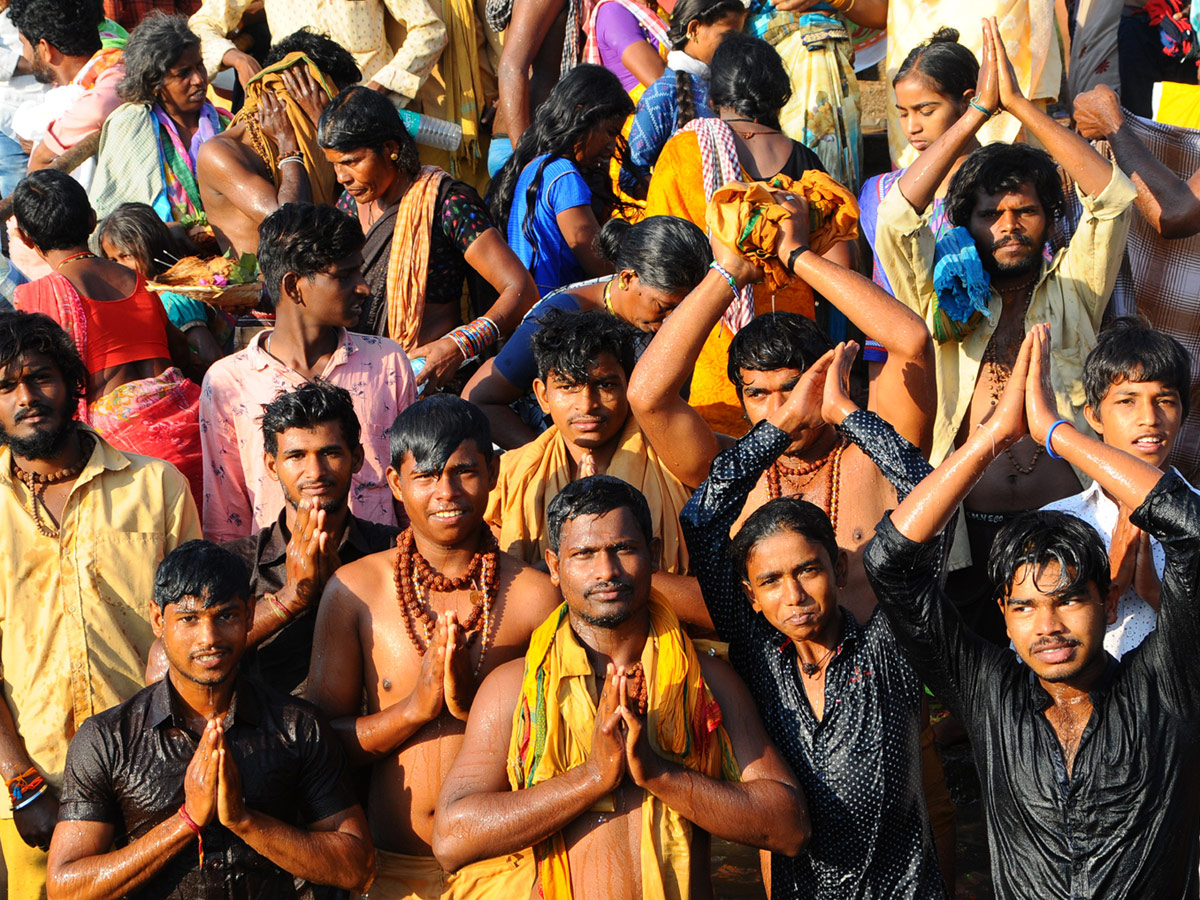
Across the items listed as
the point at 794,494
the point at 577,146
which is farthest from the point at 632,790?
the point at 577,146

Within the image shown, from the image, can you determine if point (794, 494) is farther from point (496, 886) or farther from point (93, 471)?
point (93, 471)

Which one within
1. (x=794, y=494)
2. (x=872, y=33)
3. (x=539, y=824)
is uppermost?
(x=872, y=33)

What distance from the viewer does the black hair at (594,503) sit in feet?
11.7

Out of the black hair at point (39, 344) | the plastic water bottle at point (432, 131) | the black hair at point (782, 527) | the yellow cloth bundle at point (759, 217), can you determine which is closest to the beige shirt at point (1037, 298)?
the yellow cloth bundle at point (759, 217)

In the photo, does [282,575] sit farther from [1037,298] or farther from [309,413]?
[1037,298]

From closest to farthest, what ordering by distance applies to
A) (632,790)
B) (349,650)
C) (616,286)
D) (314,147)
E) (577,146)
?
(632,790) < (349,650) < (616,286) < (577,146) < (314,147)

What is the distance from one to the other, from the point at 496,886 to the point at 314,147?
3.90 m

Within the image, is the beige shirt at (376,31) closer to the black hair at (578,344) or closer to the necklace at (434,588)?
the black hair at (578,344)

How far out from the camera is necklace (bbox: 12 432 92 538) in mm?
4113

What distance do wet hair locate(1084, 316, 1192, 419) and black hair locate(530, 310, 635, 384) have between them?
1.38m

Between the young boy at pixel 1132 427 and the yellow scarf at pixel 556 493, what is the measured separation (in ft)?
3.74

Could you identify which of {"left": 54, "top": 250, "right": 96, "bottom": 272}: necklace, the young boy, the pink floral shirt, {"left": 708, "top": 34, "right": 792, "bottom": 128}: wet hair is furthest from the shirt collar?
the young boy

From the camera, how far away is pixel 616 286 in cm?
484

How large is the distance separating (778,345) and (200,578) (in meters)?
1.80
